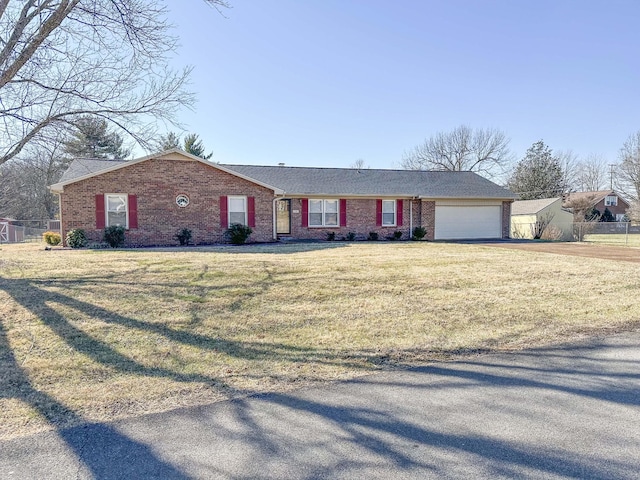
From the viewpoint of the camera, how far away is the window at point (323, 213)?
19.8 meters

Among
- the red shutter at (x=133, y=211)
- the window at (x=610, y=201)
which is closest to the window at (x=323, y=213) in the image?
the red shutter at (x=133, y=211)

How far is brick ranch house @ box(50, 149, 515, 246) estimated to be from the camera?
608 inches

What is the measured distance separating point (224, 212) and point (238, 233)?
4.15 feet

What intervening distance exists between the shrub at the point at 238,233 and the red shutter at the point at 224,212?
1.12 feet

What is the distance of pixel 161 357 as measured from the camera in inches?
173

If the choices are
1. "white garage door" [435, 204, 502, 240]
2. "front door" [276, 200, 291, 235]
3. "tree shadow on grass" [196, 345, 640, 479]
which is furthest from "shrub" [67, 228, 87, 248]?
"white garage door" [435, 204, 502, 240]

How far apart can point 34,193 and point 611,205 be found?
6475 centimetres

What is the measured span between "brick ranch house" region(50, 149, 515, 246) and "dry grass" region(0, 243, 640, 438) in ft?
20.1

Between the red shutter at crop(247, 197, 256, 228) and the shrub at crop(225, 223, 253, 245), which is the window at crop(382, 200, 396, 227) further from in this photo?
the shrub at crop(225, 223, 253, 245)

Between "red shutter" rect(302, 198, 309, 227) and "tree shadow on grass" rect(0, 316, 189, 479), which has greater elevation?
"red shutter" rect(302, 198, 309, 227)

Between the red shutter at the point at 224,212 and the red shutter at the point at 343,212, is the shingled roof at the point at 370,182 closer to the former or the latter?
the red shutter at the point at 343,212

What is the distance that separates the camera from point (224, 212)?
1672 cm

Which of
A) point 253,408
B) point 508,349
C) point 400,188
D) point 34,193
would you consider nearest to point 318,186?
point 400,188

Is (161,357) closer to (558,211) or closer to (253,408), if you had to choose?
(253,408)
